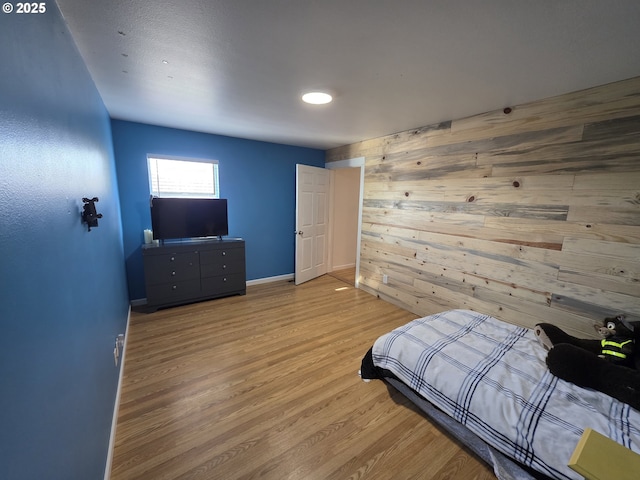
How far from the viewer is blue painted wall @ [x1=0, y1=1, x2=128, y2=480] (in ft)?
2.05

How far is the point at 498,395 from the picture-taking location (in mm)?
1390

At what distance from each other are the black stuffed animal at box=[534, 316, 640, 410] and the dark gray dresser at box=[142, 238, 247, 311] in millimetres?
3489

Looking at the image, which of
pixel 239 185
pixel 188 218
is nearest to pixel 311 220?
pixel 239 185

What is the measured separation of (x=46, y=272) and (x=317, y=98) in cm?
207

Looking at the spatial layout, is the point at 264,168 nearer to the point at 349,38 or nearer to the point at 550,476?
the point at 349,38

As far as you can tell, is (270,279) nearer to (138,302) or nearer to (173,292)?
(173,292)

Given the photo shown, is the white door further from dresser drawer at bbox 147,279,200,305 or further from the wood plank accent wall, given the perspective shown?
dresser drawer at bbox 147,279,200,305

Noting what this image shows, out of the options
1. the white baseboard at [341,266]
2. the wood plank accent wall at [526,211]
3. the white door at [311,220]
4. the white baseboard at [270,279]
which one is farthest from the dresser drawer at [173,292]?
the wood plank accent wall at [526,211]

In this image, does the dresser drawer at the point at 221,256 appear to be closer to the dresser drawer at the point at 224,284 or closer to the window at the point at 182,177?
the dresser drawer at the point at 224,284

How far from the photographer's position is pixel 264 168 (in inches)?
165

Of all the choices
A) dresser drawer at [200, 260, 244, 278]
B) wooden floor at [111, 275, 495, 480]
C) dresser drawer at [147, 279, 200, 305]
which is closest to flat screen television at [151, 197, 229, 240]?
dresser drawer at [200, 260, 244, 278]

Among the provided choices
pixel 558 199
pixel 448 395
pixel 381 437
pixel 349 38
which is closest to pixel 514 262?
pixel 558 199

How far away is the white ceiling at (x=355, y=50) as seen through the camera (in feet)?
3.82

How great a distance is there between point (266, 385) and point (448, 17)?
8.49 ft
